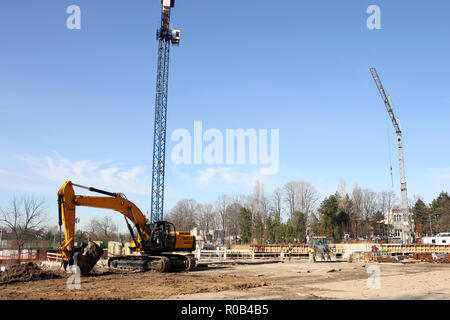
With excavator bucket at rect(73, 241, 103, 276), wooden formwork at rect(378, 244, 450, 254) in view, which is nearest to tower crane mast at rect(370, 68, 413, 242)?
wooden formwork at rect(378, 244, 450, 254)

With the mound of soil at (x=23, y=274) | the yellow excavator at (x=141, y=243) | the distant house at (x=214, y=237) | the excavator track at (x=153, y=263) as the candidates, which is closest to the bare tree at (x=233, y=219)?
the distant house at (x=214, y=237)

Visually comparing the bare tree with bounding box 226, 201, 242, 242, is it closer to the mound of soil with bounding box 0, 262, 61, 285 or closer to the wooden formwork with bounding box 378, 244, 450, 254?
A: the wooden formwork with bounding box 378, 244, 450, 254

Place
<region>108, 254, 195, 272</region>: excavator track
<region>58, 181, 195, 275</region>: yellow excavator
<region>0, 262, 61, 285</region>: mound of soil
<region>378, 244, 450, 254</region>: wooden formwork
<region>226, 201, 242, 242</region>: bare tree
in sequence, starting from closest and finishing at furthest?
<region>0, 262, 61, 285</region>: mound of soil → <region>58, 181, 195, 275</region>: yellow excavator → <region>108, 254, 195, 272</region>: excavator track → <region>378, 244, 450, 254</region>: wooden formwork → <region>226, 201, 242, 242</region>: bare tree

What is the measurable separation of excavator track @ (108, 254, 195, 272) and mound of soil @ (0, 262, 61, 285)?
6.12m

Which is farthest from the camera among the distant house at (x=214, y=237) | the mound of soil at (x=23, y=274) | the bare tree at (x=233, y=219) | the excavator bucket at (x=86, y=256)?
the bare tree at (x=233, y=219)

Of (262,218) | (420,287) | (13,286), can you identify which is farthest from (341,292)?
(262,218)

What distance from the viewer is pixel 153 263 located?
79.0 ft

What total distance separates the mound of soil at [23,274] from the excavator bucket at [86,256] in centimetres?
131

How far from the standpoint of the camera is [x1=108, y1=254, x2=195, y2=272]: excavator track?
23656 millimetres

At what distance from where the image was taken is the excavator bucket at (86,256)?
18.9 metres

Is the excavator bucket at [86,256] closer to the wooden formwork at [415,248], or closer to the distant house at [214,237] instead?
the wooden formwork at [415,248]

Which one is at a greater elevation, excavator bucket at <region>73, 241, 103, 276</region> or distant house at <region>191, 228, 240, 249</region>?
excavator bucket at <region>73, 241, 103, 276</region>

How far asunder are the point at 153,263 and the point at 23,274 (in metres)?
8.12

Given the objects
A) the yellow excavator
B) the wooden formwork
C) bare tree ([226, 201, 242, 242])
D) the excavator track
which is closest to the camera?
the yellow excavator
